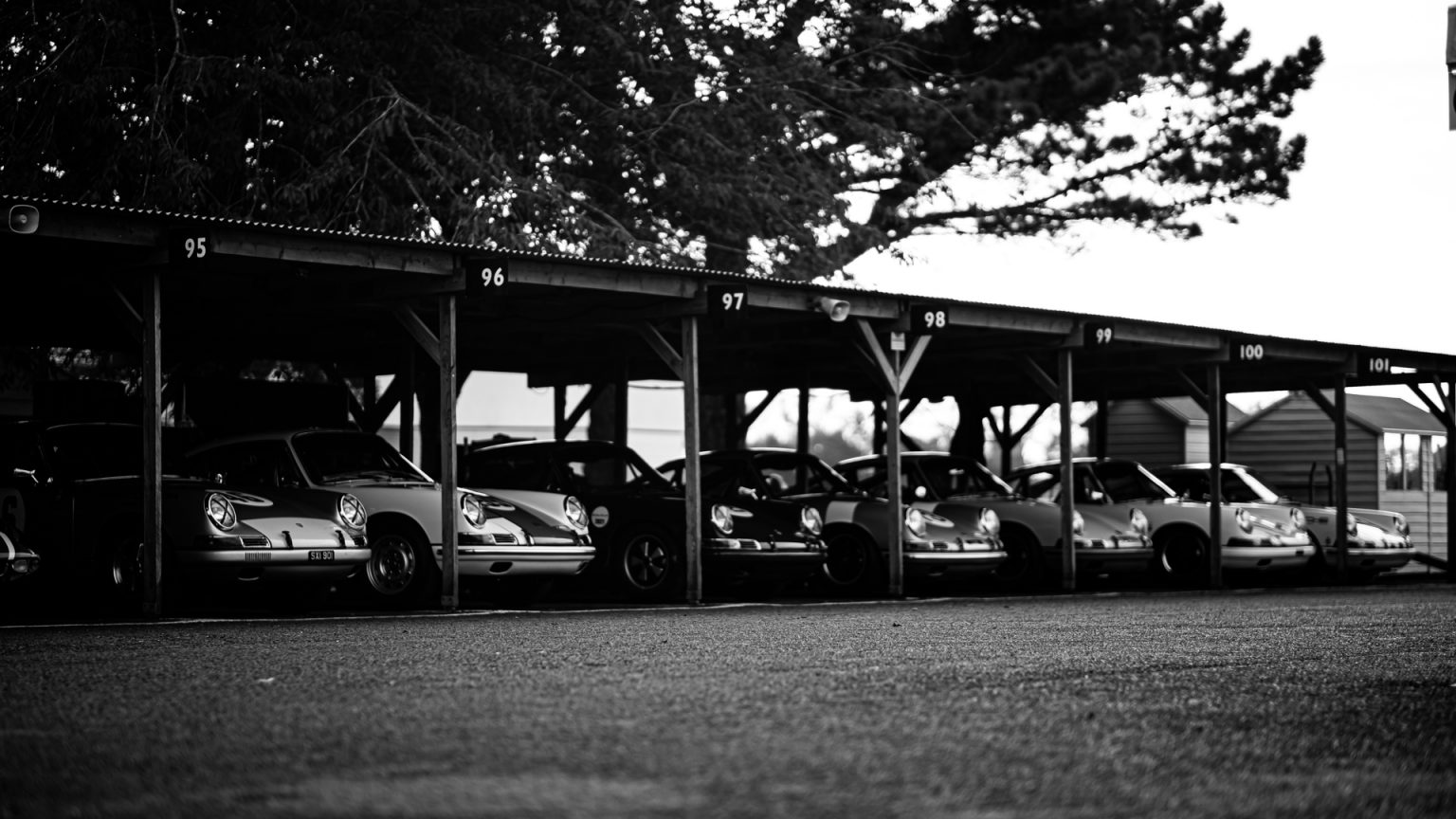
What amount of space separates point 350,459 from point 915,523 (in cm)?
595

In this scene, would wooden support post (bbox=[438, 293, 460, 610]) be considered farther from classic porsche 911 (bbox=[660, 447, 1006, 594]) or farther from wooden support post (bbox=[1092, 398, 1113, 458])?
wooden support post (bbox=[1092, 398, 1113, 458])

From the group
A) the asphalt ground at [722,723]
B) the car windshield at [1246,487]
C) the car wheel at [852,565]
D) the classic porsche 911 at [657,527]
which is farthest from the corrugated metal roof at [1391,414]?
the asphalt ground at [722,723]

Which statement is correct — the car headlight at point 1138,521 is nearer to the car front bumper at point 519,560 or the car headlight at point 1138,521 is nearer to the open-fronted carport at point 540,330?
the open-fronted carport at point 540,330

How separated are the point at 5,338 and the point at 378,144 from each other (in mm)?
4922

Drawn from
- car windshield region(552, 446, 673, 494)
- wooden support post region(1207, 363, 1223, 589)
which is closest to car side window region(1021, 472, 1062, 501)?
wooden support post region(1207, 363, 1223, 589)

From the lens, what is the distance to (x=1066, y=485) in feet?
66.5

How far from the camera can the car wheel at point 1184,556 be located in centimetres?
2227

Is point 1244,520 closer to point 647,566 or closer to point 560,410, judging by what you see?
point 647,566

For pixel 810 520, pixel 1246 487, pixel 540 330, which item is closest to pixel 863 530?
pixel 810 520

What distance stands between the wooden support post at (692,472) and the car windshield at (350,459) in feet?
7.65

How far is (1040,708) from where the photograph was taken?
7004 millimetres

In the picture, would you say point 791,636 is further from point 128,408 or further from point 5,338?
point 5,338

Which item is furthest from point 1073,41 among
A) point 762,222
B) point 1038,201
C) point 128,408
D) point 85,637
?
point 85,637

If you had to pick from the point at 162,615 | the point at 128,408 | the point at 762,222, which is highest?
the point at 762,222
